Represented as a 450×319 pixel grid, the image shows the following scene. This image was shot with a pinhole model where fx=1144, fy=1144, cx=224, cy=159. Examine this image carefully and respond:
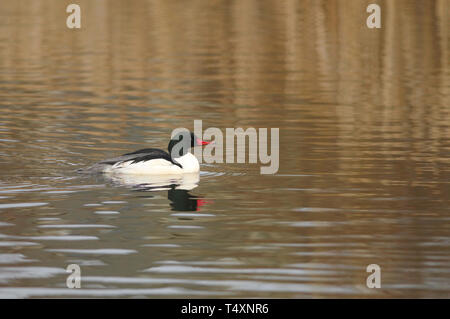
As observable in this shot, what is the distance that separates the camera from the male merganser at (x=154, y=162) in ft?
44.9

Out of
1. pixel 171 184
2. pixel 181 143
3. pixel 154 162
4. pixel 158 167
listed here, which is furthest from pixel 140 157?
pixel 181 143

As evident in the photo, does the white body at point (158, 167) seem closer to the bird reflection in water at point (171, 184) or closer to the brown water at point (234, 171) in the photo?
the bird reflection in water at point (171, 184)

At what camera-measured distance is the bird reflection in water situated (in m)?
12.4

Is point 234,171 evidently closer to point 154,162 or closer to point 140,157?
point 154,162

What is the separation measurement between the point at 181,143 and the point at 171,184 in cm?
78

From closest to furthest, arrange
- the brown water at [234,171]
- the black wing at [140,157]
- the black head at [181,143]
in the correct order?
the brown water at [234,171] → the black wing at [140,157] → the black head at [181,143]

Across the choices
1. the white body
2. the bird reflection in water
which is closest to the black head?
the white body

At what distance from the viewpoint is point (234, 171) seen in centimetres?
1416

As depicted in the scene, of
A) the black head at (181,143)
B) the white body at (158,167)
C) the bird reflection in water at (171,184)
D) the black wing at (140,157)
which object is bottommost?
the bird reflection in water at (171,184)

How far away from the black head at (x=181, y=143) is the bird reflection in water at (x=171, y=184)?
32 cm

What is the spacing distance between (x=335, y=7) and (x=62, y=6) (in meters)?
10.7

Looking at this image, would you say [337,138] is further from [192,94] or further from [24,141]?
[192,94]


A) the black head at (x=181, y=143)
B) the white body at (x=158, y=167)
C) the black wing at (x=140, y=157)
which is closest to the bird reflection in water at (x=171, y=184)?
the white body at (x=158, y=167)

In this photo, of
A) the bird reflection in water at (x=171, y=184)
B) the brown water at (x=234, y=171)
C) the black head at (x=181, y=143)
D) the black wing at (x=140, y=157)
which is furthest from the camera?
the black head at (x=181, y=143)
